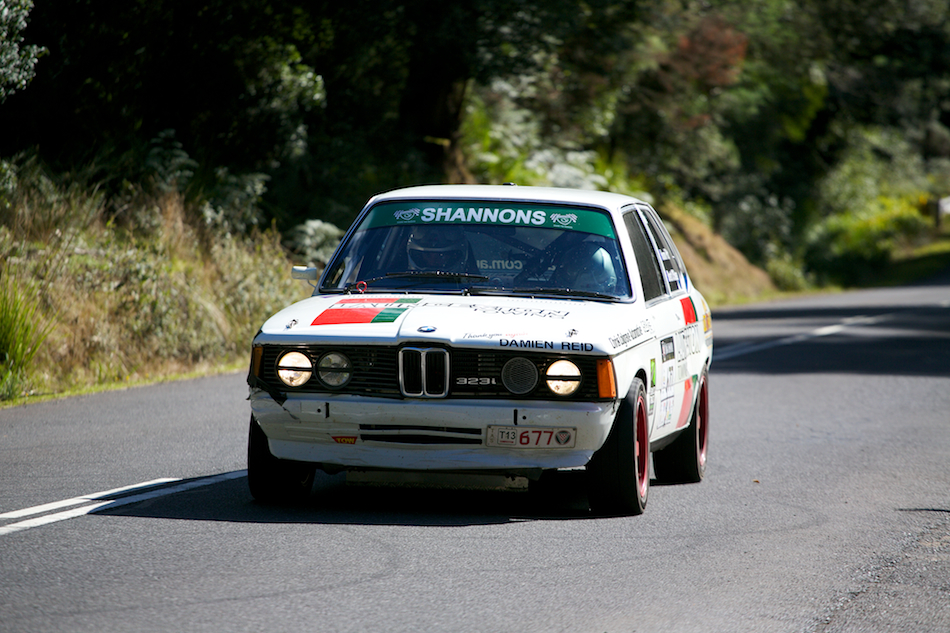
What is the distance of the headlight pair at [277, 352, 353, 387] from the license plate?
0.77 m

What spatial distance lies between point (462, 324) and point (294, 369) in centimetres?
86

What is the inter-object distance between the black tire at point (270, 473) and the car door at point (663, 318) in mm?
1911

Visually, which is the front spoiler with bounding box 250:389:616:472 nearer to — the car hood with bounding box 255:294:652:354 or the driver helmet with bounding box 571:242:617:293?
the car hood with bounding box 255:294:652:354

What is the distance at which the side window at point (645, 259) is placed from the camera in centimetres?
752

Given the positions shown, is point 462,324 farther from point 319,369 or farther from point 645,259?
point 645,259

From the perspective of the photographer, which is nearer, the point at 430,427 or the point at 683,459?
the point at 430,427

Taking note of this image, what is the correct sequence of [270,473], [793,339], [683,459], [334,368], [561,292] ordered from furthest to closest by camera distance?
1. [793,339]
2. [683,459]
3. [561,292]
4. [270,473]
5. [334,368]

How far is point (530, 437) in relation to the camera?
627 cm

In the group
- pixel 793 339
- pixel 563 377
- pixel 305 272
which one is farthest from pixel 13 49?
pixel 793 339

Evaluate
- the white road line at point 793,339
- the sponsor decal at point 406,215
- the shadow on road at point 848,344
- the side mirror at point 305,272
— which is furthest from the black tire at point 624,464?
the white road line at point 793,339

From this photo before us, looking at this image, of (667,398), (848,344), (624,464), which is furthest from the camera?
(848,344)

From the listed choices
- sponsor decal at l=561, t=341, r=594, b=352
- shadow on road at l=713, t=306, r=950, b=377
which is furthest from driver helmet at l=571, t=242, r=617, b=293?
shadow on road at l=713, t=306, r=950, b=377

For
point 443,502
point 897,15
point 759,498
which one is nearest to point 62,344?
point 443,502

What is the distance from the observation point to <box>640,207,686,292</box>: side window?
8.12m
